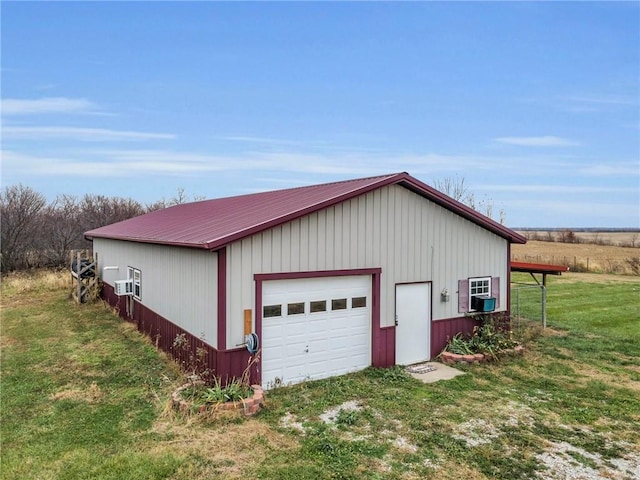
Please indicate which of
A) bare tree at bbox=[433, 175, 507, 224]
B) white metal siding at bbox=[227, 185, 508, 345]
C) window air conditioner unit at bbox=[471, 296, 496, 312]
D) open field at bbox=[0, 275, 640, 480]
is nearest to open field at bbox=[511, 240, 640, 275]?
bare tree at bbox=[433, 175, 507, 224]

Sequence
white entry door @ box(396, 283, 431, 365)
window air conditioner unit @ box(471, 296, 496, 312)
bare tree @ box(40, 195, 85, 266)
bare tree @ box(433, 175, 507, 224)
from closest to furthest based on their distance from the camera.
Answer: white entry door @ box(396, 283, 431, 365)
window air conditioner unit @ box(471, 296, 496, 312)
bare tree @ box(40, 195, 85, 266)
bare tree @ box(433, 175, 507, 224)

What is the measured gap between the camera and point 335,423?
22.5ft

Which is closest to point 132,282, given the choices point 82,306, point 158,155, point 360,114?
point 82,306

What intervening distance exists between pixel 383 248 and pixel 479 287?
3.26 meters

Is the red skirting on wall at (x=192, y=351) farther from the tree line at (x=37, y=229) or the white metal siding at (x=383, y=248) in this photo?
the tree line at (x=37, y=229)

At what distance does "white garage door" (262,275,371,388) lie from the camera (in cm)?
849

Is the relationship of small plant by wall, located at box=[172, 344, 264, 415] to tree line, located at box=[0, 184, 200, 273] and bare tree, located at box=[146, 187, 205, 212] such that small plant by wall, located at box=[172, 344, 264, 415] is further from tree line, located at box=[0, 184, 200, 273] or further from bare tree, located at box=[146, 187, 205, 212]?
bare tree, located at box=[146, 187, 205, 212]

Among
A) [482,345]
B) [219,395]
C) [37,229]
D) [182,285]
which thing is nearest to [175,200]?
[37,229]

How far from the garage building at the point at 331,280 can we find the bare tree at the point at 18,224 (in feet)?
58.0

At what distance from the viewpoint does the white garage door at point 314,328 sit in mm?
8492

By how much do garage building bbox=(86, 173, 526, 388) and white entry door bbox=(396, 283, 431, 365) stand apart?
0.02 m

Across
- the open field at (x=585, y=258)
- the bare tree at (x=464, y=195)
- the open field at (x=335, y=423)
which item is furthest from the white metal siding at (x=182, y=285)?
the bare tree at (x=464, y=195)

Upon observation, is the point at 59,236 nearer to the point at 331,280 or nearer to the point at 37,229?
the point at 37,229

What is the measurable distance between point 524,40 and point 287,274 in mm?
13974
